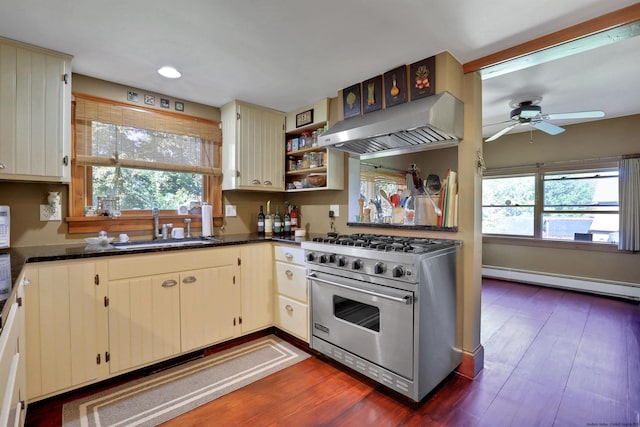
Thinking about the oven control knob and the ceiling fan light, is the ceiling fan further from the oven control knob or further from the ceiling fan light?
the oven control knob

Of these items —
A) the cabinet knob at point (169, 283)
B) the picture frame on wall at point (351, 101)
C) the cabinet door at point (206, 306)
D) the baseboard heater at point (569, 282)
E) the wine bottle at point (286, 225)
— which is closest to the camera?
the cabinet knob at point (169, 283)

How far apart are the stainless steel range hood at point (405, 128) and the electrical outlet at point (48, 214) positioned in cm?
210

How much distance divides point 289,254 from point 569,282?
174 inches

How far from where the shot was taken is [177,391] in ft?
→ 6.32

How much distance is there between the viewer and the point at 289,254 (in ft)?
8.55

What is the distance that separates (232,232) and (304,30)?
2.10 metres

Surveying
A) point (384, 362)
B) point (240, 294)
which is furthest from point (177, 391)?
point (384, 362)

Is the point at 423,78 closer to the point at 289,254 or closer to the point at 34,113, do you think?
the point at 289,254

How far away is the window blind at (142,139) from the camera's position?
2.29m

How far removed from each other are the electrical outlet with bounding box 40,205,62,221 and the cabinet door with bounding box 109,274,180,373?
0.76 m

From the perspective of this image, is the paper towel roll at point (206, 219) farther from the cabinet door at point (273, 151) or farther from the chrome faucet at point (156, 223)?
the cabinet door at point (273, 151)

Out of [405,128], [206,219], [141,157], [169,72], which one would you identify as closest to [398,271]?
[405,128]

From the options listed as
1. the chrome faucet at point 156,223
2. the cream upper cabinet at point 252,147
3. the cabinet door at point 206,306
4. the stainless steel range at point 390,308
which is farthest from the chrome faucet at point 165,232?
the stainless steel range at point 390,308

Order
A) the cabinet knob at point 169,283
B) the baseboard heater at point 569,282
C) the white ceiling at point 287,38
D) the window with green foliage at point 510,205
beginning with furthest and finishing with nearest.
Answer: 1. the window with green foliage at point 510,205
2. the baseboard heater at point 569,282
3. the cabinet knob at point 169,283
4. the white ceiling at point 287,38
